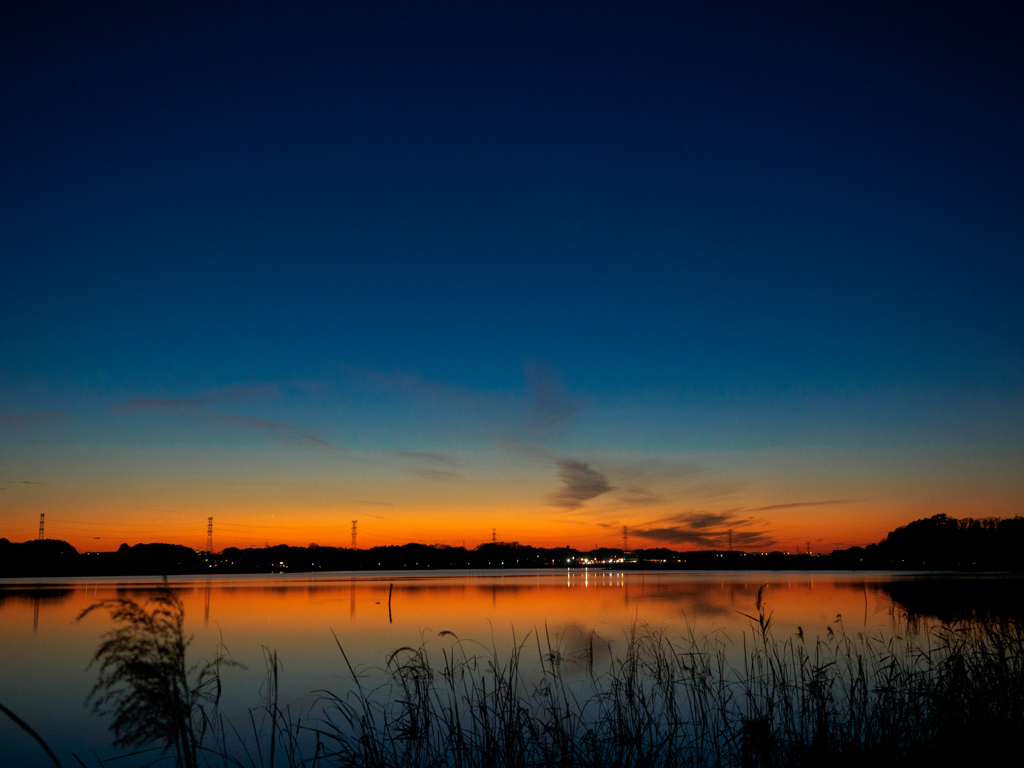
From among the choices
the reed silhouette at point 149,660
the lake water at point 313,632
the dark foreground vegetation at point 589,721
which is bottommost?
the lake water at point 313,632

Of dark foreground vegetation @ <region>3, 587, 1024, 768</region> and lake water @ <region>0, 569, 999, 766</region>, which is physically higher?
dark foreground vegetation @ <region>3, 587, 1024, 768</region>

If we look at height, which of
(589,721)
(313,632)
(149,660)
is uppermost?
(149,660)

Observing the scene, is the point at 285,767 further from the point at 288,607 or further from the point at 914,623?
the point at 288,607

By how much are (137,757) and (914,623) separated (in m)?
24.8

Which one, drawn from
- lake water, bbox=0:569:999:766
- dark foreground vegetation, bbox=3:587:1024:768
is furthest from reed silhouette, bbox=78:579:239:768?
lake water, bbox=0:569:999:766

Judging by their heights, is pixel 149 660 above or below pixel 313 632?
above

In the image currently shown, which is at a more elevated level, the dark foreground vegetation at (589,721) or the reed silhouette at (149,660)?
the reed silhouette at (149,660)

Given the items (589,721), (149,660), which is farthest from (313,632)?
(149,660)

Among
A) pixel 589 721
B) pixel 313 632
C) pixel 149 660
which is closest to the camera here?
pixel 149 660

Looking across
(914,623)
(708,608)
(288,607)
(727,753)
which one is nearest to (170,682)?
(727,753)

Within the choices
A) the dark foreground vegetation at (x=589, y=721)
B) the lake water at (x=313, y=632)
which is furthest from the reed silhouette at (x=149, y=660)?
the lake water at (x=313, y=632)

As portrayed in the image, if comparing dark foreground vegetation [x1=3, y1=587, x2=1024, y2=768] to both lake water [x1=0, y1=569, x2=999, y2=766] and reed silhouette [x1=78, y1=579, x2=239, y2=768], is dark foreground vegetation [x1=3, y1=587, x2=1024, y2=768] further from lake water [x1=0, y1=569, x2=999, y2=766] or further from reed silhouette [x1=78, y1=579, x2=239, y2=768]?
lake water [x1=0, y1=569, x2=999, y2=766]

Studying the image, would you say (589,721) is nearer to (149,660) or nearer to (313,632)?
(149,660)

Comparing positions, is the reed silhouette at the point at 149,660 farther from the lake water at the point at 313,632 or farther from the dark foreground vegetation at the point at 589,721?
the lake water at the point at 313,632
